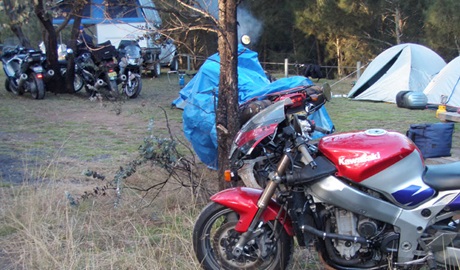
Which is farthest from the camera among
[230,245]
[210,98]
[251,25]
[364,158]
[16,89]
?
[251,25]

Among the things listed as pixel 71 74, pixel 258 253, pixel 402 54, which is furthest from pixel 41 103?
pixel 258 253

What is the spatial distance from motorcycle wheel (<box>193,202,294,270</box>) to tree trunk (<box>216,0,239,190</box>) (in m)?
1.04

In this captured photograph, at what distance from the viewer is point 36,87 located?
491 inches

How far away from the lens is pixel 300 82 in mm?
6262

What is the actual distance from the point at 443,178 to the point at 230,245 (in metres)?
1.26

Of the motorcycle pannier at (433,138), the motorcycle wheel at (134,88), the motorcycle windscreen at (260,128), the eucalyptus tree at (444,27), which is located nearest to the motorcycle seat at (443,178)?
the motorcycle windscreen at (260,128)

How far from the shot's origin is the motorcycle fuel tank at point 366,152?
2.97 meters

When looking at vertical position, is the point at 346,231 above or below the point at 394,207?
below

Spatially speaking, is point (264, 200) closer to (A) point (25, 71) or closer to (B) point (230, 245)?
(B) point (230, 245)

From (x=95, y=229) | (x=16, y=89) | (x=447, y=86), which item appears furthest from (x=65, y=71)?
(x=95, y=229)

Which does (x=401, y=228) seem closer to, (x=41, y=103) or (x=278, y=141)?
(x=278, y=141)

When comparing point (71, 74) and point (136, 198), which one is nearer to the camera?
point (136, 198)

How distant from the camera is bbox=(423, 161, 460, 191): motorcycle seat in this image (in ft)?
9.79

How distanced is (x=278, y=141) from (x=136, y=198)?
2.09 meters
